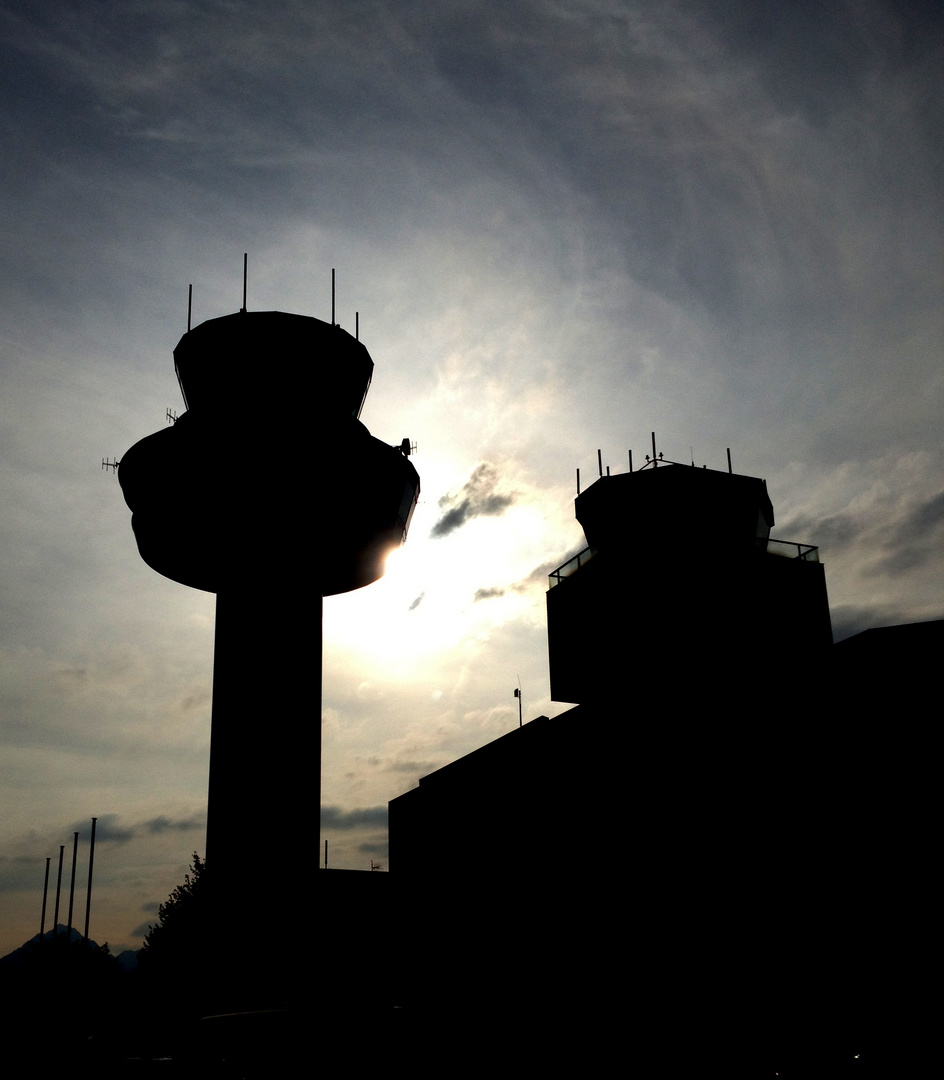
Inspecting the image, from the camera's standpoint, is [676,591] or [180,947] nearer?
[676,591]

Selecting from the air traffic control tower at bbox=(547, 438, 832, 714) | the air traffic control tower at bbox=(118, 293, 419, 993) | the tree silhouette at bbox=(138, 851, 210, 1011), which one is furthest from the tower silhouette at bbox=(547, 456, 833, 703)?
the tree silhouette at bbox=(138, 851, 210, 1011)

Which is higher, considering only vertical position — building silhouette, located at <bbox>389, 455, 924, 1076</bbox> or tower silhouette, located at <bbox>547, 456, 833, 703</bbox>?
tower silhouette, located at <bbox>547, 456, 833, 703</bbox>

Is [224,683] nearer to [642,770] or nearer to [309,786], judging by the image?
[309,786]

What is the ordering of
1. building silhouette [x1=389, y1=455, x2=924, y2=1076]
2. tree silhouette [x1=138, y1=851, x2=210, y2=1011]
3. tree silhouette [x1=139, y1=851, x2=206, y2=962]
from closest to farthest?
building silhouette [x1=389, y1=455, x2=924, y2=1076], tree silhouette [x1=138, y1=851, x2=210, y2=1011], tree silhouette [x1=139, y1=851, x2=206, y2=962]

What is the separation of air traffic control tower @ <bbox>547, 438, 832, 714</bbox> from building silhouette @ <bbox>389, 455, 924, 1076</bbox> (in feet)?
0.32

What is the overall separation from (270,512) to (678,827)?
2159 centimetres

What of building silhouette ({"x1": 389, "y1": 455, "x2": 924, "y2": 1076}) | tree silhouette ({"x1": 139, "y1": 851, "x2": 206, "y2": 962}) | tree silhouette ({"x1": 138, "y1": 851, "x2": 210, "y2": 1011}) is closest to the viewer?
building silhouette ({"x1": 389, "y1": 455, "x2": 924, "y2": 1076})

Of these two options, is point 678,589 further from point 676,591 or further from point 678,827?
point 678,827

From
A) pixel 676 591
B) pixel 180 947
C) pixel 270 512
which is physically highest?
pixel 270 512

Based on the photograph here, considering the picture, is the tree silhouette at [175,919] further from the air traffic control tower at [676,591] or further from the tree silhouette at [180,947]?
the air traffic control tower at [676,591]

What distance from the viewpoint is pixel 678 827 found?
95.7 feet

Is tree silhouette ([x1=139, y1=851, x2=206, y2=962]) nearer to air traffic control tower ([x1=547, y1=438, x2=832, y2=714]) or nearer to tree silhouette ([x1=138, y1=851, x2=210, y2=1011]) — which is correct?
tree silhouette ([x1=138, y1=851, x2=210, y2=1011])

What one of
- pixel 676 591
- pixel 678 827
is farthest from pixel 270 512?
pixel 678 827

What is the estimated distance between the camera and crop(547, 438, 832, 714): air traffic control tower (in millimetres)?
39469
